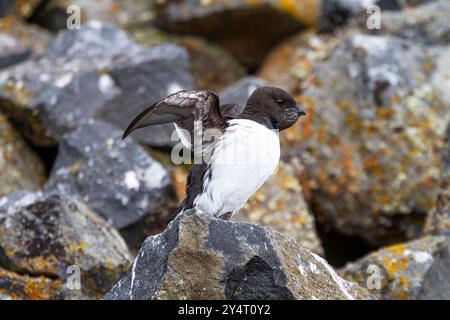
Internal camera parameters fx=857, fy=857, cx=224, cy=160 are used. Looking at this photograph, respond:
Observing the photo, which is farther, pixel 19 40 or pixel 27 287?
pixel 19 40

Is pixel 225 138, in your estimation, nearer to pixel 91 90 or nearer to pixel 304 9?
pixel 91 90

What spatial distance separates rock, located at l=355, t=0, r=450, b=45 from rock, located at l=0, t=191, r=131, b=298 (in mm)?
4831

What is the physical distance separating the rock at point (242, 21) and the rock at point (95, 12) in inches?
26.4

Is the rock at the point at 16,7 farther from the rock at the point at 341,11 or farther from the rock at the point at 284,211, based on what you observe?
the rock at the point at 284,211

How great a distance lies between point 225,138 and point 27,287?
1775 mm

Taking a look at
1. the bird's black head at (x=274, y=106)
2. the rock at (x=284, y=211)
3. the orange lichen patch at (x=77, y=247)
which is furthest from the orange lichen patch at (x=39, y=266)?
the rock at (x=284, y=211)

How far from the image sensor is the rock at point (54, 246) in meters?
6.21

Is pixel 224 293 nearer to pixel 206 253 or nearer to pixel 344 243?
pixel 206 253

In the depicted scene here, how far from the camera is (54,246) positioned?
629 cm

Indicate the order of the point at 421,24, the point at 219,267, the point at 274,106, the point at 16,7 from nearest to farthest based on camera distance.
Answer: the point at 219,267 → the point at 274,106 → the point at 421,24 → the point at 16,7

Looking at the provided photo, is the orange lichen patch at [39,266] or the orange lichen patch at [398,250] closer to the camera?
the orange lichen patch at [39,266]

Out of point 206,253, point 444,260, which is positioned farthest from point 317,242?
point 206,253

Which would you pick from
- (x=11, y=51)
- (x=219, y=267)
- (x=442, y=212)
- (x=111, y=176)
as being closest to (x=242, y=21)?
(x=11, y=51)

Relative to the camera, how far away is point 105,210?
7.41 metres
